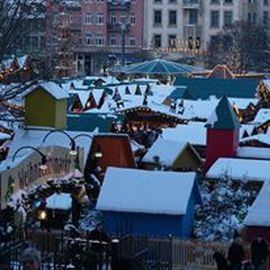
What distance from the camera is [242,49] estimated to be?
64688mm

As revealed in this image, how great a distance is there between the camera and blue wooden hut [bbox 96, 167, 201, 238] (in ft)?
55.7

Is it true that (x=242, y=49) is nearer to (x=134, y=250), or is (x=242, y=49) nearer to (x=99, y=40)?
(x=99, y=40)

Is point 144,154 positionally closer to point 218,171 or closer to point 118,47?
point 218,171

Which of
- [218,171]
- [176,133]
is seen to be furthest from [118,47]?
[218,171]

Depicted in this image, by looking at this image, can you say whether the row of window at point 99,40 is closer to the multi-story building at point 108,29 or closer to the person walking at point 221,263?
the multi-story building at point 108,29

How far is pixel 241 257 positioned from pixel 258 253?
0.59m

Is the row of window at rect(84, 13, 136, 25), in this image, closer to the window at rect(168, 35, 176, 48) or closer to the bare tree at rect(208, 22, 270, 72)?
the window at rect(168, 35, 176, 48)

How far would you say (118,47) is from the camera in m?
80.1

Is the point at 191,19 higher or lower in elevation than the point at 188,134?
higher

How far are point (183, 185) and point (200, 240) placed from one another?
152 cm

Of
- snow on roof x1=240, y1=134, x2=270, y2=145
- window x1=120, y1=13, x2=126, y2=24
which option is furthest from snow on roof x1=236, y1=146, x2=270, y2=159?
window x1=120, y1=13, x2=126, y2=24

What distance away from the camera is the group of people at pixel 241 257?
46.4ft

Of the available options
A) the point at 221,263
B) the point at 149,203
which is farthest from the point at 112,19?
the point at 221,263

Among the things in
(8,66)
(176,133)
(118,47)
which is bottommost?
(176,133)
